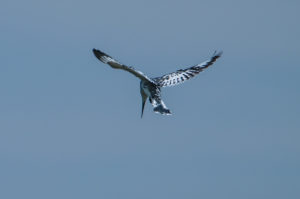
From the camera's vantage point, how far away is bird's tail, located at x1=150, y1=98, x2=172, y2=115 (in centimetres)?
3543

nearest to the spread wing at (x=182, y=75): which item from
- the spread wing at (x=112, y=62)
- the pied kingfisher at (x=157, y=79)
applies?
the pied kingfisher at (x=157, y=79)

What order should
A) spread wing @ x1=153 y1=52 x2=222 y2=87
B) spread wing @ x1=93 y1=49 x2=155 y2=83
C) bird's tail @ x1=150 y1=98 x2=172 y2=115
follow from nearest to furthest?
spread wing @ x1=93 y1=49 x2=155 y2=83, bird's tail @ x1=150 y1=98 x2=172 y2=115, spread wing @ x1=153 y1=52 x2=222 y2=87

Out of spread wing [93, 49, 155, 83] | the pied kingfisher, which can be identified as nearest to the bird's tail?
the pied kingfisher

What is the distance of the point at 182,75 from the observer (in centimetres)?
3956

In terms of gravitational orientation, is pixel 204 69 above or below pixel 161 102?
above

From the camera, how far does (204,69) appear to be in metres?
39.7

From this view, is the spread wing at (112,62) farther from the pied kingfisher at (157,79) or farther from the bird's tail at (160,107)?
the bird's tail at (160,107)

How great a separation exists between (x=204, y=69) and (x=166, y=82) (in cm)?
202

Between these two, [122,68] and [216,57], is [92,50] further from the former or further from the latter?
[216,57]

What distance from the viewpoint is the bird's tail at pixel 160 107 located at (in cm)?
3543

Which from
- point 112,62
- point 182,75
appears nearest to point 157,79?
point 182,75

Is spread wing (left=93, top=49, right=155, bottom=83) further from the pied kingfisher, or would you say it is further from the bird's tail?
the bird's tail

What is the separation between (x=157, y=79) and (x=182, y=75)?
120cm

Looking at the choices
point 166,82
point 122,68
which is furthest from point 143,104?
point 122,68
